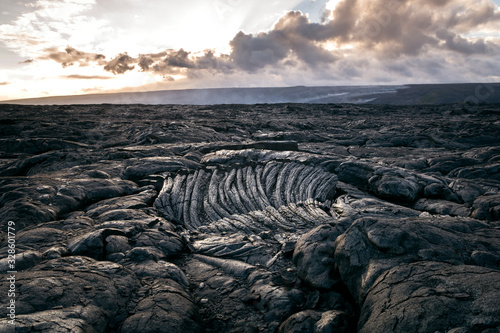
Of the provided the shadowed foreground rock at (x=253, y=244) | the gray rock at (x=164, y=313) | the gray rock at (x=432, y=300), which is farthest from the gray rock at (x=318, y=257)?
the gray rock at (x=164, y=313)

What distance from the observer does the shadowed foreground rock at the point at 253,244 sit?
277 centimetres

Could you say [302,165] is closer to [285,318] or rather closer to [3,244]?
[285,318]

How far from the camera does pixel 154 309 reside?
3084 millimetres

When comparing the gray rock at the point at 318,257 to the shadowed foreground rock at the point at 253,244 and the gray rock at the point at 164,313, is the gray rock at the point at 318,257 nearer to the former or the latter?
the shadowed foreground rock at the point at 253,244

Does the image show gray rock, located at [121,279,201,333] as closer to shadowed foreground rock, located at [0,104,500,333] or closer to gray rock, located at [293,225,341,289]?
shadowed foreground rock, located at [0,104,500,333]

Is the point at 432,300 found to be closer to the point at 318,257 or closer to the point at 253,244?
the point at 318,257

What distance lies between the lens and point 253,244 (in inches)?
193

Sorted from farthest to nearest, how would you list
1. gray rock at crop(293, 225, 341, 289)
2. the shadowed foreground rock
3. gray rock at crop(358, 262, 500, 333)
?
gray rock at crop(293, 225, 341, 289), the shadowed foreground rock, gray rock at crop(358, 262, 500, 333)

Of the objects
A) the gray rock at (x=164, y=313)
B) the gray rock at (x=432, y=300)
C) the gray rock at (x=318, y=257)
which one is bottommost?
the gray rock at (x=164, y=313)

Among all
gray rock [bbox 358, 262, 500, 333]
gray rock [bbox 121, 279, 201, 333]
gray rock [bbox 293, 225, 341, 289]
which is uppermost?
gray rock [bbox 358, 262, 500, 333]

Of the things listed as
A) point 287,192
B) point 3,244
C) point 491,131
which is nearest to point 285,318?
point 287,192

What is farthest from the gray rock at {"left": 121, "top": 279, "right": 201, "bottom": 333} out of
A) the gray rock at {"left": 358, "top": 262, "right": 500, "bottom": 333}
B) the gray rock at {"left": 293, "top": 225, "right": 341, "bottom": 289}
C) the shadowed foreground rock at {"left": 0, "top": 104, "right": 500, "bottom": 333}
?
the gray rock at {"left": 358, "top": 262, "right": 500, "bottom": 333}

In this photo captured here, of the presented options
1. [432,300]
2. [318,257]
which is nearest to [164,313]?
[318,257]

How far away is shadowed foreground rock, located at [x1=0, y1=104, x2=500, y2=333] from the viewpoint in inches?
109
